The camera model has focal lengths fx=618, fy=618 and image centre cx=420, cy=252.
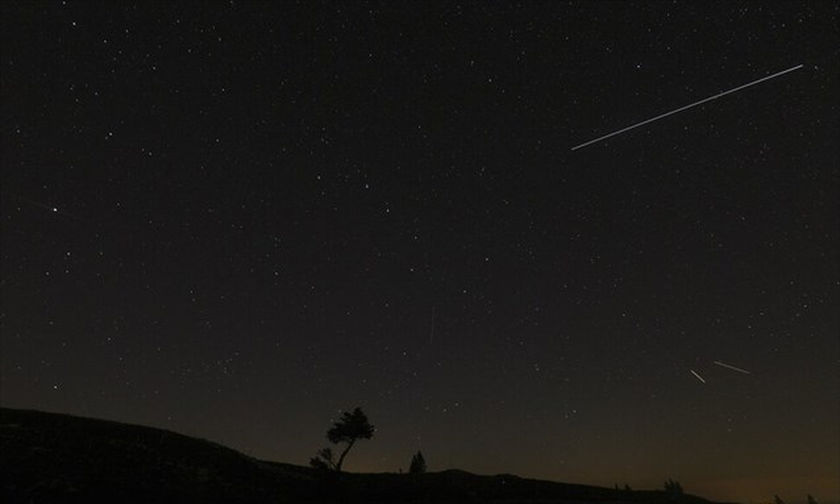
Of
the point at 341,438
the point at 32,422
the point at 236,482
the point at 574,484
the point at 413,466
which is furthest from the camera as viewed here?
the point at 413,466

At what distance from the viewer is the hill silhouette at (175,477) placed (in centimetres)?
3759

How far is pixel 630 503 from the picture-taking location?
53750 millimetres

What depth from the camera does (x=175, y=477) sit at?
42031 mm

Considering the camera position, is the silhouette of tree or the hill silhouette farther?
the silhouette of tree

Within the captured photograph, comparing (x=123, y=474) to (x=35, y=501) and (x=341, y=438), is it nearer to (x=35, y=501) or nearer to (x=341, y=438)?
(x=35, y=501)

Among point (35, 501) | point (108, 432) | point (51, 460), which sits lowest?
point (35, 501)

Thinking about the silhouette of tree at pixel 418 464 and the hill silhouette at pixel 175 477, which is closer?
the hill silhouette at pixel 175 477

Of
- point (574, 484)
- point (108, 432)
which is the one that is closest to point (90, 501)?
point (108, 432)

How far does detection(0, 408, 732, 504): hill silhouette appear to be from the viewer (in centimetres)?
3759

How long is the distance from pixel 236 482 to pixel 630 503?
109 ft

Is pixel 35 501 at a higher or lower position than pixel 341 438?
lower

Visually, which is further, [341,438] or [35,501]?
[341,438]

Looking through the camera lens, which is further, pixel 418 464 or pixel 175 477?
pixel 418 464

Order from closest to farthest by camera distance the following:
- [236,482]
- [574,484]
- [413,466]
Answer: [236,482] → [574,484] → [413,466]
